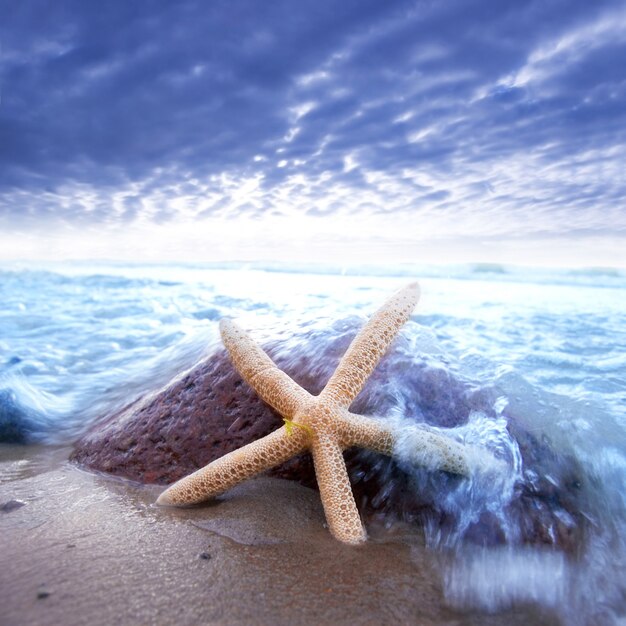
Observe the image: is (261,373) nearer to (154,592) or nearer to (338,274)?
(154,592)

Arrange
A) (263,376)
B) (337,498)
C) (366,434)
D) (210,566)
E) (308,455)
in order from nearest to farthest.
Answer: (210,566)
(337,498)
(366,434)
(263,376)
(308,455)

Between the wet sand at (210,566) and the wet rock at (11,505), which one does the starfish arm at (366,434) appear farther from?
the wet rock at (11,505)

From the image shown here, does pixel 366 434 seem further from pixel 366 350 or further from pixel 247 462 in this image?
pixel 247 462

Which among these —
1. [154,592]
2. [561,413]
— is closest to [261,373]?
[154,592]

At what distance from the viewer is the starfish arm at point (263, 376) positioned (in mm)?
2639

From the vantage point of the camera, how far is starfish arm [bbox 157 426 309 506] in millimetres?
2502

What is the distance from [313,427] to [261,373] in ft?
1.65

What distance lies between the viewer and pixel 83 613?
6.14ft

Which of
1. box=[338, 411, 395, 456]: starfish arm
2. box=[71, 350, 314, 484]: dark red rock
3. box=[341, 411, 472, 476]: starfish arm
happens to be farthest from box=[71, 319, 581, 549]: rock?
box=[338, 411, 395, 456]: starfish arm

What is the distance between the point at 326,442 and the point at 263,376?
1.83 ft

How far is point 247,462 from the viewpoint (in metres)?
2.50

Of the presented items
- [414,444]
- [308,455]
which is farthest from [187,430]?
[414,444]

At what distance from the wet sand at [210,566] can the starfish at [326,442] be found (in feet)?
0.56

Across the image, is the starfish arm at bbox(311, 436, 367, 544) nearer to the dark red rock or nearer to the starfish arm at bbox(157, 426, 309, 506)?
the starfish arm at bbox(157, 426, 309, 506)
